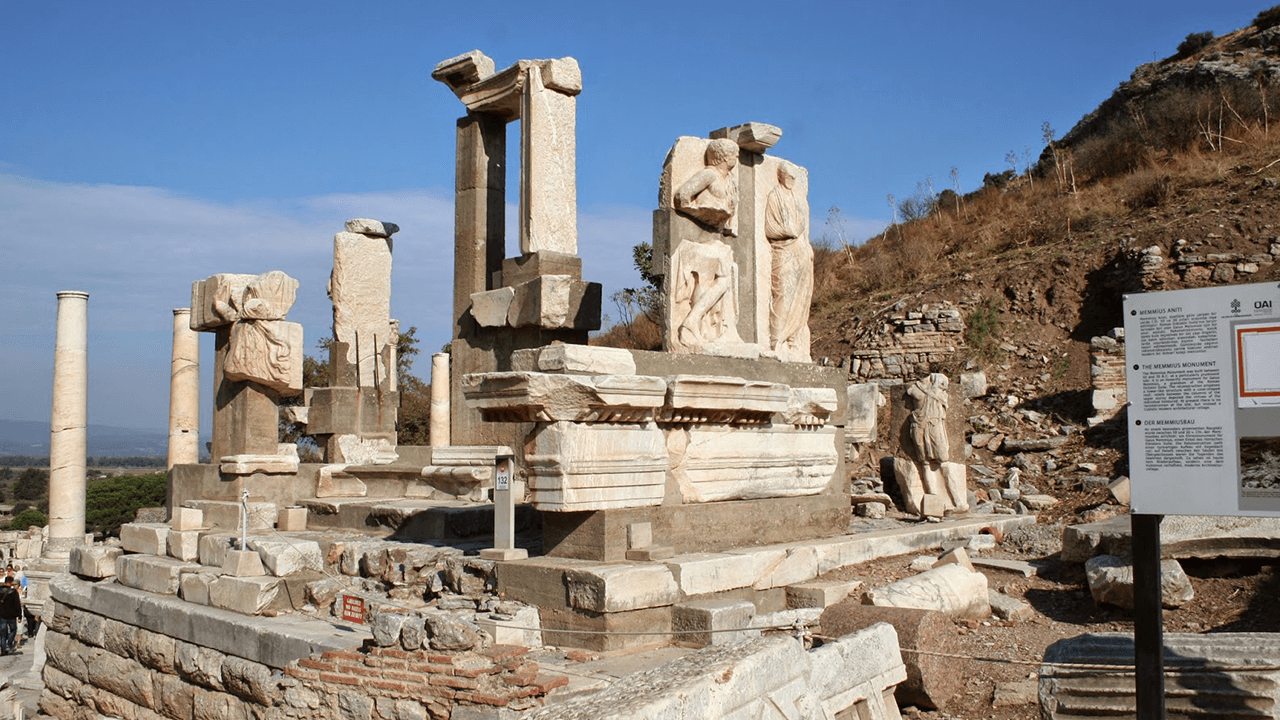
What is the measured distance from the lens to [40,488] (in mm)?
55344

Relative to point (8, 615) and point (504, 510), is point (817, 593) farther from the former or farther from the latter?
point (8, 615)

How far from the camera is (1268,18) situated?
30359 mm

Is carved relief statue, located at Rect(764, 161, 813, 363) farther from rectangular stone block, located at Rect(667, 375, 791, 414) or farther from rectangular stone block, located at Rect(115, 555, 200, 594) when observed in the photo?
rectangular stone block, located at Rect(115, 555, 200, 594)

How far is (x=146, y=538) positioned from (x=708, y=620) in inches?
235

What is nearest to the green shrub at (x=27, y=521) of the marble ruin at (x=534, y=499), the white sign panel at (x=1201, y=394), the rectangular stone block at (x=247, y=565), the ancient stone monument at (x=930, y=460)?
the marble ruin at (x=534, y=499)

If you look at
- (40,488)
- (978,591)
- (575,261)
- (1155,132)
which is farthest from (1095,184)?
(40,488)

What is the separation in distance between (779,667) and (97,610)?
6.89m

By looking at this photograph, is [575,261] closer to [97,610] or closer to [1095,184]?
[97,610]

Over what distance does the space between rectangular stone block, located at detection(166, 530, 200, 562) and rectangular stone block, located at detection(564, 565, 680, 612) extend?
4381 millimetres

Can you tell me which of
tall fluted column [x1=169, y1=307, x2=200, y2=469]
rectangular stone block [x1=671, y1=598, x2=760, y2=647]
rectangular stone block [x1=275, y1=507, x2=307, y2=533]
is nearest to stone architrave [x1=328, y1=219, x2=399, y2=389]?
tall fluted column [x1=169, y1=307, x2=200, y2=469]

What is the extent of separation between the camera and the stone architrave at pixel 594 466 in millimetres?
5902

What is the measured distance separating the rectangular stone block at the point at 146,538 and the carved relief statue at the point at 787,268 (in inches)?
219

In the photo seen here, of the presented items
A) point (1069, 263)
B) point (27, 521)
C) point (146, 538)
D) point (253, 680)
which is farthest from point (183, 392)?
point (27, 521)

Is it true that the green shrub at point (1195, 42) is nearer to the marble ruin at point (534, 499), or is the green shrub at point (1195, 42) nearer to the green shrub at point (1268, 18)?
the green shrub at point (1268, 18)
